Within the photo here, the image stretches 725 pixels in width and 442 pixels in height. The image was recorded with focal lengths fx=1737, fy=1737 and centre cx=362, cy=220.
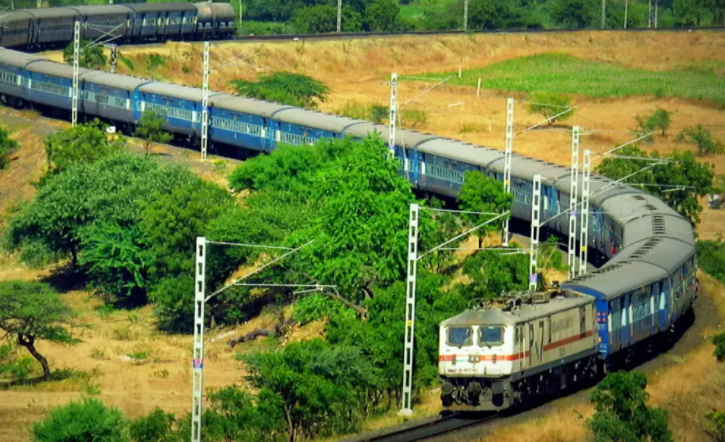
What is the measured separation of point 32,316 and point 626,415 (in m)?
24.3

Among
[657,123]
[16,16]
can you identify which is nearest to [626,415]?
[657,123]

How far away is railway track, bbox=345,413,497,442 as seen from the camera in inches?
A: 1642

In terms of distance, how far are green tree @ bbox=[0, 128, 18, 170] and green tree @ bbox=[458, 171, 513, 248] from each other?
1246 inches

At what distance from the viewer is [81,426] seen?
42.9 m

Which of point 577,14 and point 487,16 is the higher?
point 487,16

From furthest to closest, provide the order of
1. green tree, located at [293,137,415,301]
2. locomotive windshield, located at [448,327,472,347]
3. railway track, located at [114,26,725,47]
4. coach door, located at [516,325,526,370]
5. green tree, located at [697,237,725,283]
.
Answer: railway track, located at [114,26,725,47] → green tree, located at [697,237,725,283] → green tree, located at [293,137,415,301] → locomotive windshield, located at [448,327,472,347] → coach door, located at [516,325,526,370]

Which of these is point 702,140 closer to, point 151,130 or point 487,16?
point 151,130

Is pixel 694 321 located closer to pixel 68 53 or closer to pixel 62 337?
pixel 62 337

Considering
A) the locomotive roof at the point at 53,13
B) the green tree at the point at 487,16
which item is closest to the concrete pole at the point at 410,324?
the locomotive roof at the point at 53,13

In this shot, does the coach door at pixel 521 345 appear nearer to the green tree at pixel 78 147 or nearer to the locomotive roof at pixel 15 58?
the green tree at pixel 78 147

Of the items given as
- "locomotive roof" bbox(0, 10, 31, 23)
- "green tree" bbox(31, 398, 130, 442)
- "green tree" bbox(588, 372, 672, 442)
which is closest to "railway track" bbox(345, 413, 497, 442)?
"green tree" bbox(588, 372, 672, 442)

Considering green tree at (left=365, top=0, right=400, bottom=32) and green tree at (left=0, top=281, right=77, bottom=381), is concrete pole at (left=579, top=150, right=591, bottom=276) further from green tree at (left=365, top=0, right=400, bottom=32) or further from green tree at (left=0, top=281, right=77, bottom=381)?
green tree at (left=365, top=0, right=400, bottom=32)

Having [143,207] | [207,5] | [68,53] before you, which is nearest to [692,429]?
[143,207]

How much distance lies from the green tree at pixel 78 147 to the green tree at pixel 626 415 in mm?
44619
